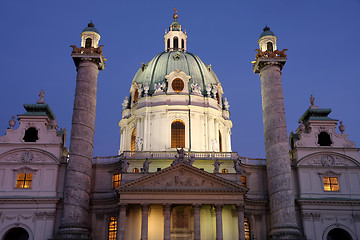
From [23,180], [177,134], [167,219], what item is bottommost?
[167,219]

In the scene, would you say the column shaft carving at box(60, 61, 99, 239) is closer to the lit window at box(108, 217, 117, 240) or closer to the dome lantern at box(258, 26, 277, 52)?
the lit window at box(108, 217, 117, 240)

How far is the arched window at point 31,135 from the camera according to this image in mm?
45281

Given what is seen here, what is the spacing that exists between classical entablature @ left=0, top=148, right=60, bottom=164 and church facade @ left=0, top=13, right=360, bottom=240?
10cm

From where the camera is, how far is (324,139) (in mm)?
47094

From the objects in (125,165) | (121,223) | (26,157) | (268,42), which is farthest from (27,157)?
(268,42)

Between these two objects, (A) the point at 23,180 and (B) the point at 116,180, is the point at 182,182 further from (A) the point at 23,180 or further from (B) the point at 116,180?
(A) the point at 23,180

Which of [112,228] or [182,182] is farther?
[112,228]

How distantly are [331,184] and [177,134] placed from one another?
18432mm

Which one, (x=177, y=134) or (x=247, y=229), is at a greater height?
(x=177, y=134)

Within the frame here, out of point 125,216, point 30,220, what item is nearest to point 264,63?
point 125,216

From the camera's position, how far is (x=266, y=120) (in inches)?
1731

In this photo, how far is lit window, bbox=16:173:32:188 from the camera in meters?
43.1

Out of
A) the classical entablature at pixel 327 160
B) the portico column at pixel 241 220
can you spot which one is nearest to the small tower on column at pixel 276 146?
the portico column at pixel 241 220

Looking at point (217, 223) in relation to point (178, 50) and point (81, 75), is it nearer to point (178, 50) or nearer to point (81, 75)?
point (81, 75)
